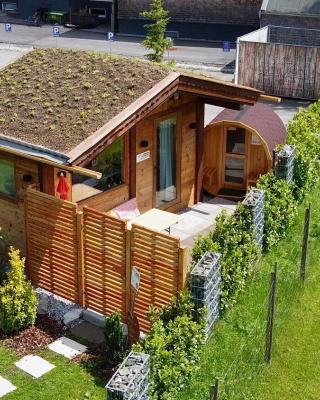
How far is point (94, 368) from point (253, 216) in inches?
174

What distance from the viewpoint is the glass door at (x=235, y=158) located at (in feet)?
62.7

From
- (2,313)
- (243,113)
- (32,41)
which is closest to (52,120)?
(2,313)

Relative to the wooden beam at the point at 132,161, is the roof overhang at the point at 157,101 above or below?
above

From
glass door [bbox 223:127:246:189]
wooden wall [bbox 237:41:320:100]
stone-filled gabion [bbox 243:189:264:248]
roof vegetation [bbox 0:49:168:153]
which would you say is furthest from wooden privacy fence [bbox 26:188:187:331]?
wooden wall [bbox 237:41:320:100]

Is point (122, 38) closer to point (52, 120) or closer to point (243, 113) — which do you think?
point (243, 113)

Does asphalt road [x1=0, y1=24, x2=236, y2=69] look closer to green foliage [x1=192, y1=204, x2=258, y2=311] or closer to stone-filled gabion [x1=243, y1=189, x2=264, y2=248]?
stone-filled gabion [x1=243, y1=189, x2=264, y2=248]

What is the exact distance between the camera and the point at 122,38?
1843 inches

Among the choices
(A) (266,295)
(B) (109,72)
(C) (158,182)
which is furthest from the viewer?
(C) (158,182)

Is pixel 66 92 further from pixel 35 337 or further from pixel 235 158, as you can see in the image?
pixel 235 158

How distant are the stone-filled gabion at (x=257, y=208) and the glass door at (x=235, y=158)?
185 inches

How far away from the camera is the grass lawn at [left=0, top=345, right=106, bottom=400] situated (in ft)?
36.0

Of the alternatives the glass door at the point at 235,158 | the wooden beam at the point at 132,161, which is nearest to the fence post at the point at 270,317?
the wooden beam at the point at 132,161

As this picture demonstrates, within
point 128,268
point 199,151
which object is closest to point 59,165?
point 128,268

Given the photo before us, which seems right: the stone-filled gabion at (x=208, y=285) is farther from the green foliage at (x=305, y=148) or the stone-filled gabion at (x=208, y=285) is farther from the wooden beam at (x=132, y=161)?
the green foliage at (x=305, y=148)
